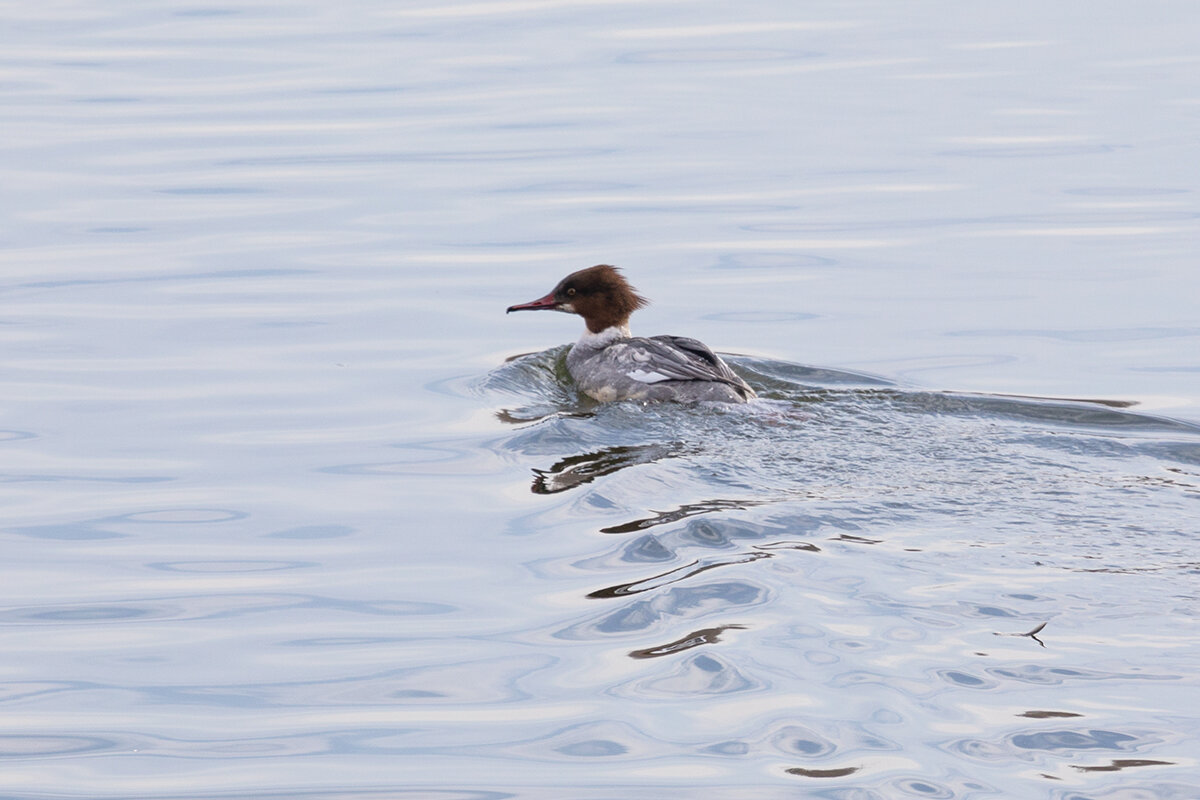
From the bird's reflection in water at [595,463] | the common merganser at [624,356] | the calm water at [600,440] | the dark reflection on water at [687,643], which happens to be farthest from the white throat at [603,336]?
the dark reflection on water at [687,643]

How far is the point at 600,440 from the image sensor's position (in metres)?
8.98

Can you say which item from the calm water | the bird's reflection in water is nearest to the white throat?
the calm water

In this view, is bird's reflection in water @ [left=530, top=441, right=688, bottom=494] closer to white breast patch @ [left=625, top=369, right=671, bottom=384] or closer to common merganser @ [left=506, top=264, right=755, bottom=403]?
common merganser @ [left=506, top=264, right=755, bottom=403]

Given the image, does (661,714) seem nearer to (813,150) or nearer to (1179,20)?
(813,150)

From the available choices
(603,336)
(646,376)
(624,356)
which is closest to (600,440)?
(646,376)

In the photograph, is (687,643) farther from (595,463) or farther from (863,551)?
(595,463)

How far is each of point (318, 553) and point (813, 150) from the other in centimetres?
989

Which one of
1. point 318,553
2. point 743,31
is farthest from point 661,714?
point 743,31

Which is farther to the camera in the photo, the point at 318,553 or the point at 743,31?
the point at 743,31

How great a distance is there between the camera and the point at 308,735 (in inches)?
220

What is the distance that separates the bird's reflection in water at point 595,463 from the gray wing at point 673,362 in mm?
869

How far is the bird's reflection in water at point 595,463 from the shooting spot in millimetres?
8180

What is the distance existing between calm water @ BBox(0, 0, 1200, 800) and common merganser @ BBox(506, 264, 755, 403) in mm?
267

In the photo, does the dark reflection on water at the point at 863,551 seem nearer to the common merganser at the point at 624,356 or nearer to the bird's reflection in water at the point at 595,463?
the bird's reflection in water at the point at 595,463
